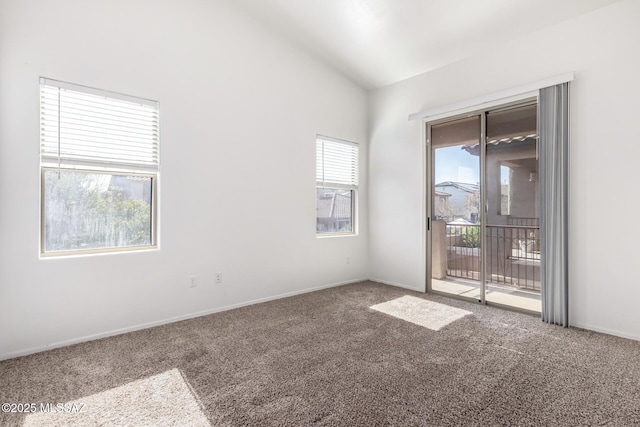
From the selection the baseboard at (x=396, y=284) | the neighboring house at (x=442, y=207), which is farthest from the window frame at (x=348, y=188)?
the neighboring house at (x=442, y=207)

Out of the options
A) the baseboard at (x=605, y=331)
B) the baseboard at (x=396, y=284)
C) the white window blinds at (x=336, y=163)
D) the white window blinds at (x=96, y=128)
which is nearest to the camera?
the white window blinds at (x=96, y=128)

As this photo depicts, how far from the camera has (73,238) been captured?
2842mm

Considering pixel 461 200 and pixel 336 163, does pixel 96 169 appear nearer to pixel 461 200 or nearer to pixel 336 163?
pixel 336 163

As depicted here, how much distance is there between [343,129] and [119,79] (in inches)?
113

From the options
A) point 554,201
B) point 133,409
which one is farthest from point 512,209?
point 133,409

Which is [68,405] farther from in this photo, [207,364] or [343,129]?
[343,129]

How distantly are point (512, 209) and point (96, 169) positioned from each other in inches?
166

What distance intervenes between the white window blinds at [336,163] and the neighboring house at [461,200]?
1316mm

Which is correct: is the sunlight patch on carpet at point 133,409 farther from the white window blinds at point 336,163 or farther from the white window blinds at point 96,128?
the white window blinds at point 336,163

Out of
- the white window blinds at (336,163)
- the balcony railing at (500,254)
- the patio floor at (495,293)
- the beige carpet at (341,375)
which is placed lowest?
the beige carpet at (341,375)

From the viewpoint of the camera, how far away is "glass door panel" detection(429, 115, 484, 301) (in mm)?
3979

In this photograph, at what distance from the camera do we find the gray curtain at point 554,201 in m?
3.14

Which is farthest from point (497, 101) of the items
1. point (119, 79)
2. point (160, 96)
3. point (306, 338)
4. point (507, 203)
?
point (119, 79)

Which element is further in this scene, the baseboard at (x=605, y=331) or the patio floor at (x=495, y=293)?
the patio floor at (x=495, y=293)
